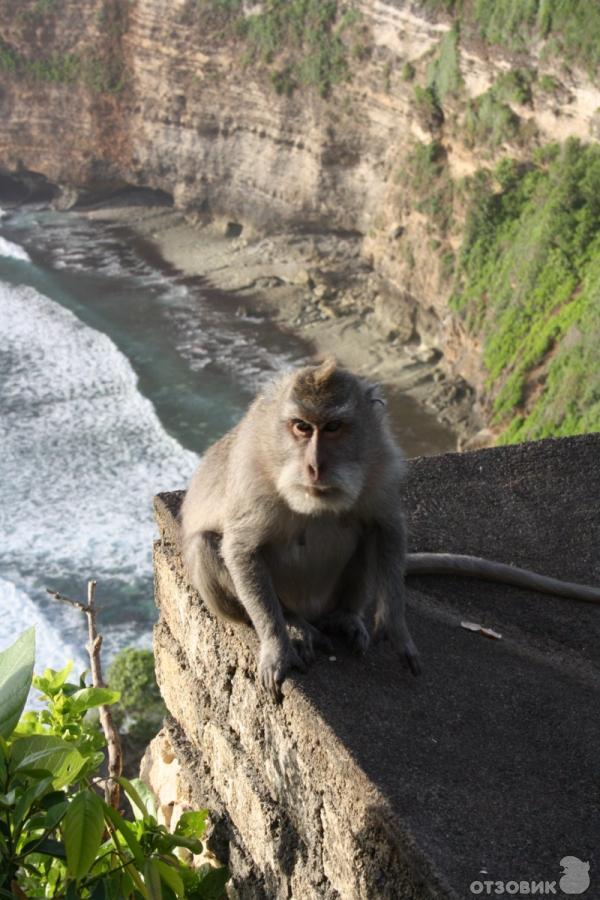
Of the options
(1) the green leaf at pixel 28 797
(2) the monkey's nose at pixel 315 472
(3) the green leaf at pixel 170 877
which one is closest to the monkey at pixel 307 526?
(2) the monkey's nose at pixel 315 472

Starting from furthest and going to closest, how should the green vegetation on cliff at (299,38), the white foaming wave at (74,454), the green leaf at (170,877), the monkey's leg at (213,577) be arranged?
the green vegetation on cliff at (299,38), the white foaming wave at (74,454), the monkey's leg at (213,577), the green leaf at (170,877)

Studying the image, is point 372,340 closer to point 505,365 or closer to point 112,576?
point 505,365

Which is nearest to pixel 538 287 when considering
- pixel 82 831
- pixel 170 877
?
pixel 170 877

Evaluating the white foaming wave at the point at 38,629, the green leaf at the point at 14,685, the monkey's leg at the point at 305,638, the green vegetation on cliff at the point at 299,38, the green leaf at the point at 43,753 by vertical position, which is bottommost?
the white foaming wave at the point at 38,629

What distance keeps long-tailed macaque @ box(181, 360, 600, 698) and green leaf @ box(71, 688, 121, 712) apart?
805 millimetres

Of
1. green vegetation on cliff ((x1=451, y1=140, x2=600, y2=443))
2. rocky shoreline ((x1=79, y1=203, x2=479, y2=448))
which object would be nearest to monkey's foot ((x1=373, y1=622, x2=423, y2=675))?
green vegetation on cliff ((x1=451, y1=140, x2=600, y2=443))

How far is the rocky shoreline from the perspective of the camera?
31.8m

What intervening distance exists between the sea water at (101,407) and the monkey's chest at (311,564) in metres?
13.1

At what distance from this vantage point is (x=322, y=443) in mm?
4914

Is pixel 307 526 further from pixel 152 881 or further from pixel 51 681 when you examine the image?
pixel 152 881

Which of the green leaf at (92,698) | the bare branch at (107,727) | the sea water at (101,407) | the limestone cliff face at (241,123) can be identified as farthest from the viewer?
the limestone cliff face at (241,123)

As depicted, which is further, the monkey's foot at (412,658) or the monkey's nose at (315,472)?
the monkey's foot at (412,658)

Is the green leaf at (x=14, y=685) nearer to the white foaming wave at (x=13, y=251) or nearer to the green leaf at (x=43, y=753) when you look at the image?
the green leaf at (x=43, y=753)

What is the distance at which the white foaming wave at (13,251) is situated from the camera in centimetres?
4419
